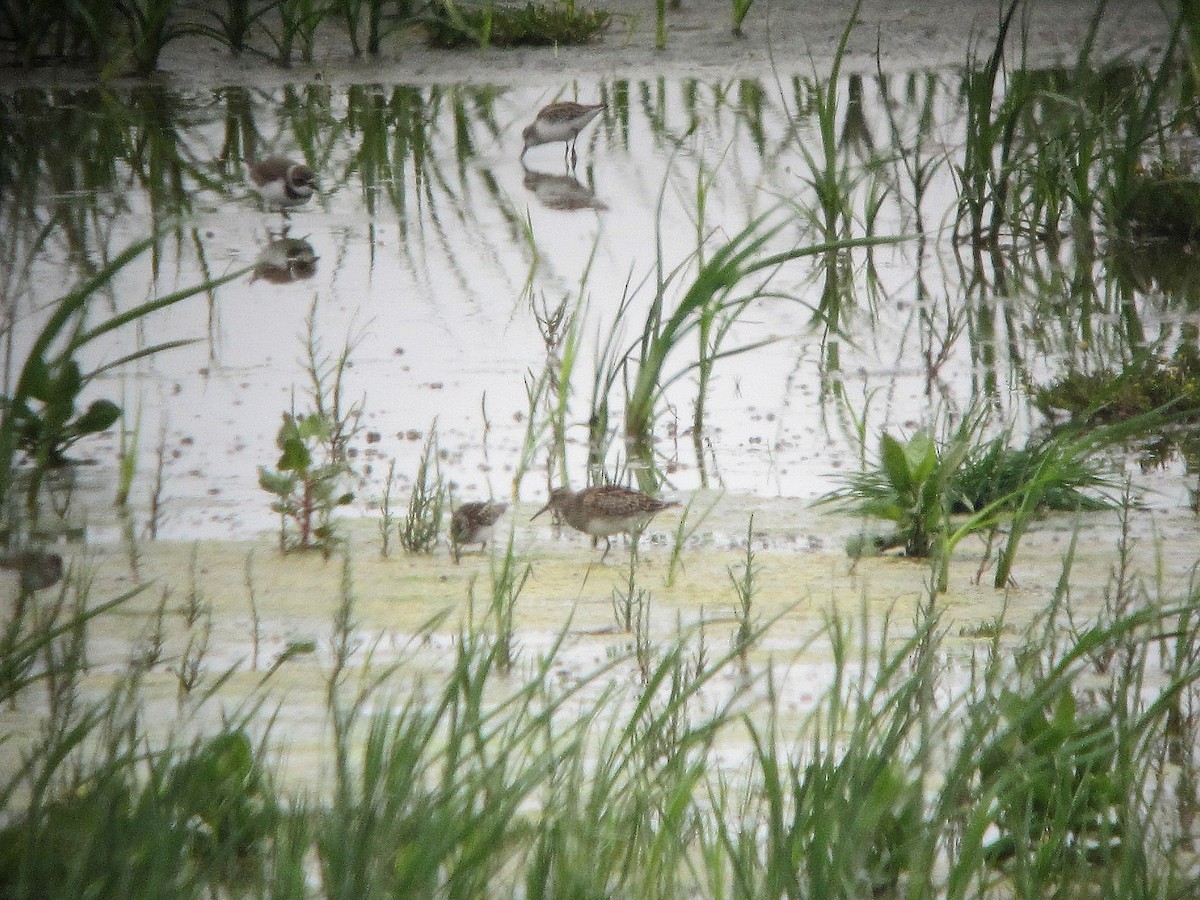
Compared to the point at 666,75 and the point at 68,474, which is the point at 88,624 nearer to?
the point at 68,474

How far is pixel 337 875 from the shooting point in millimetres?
2018

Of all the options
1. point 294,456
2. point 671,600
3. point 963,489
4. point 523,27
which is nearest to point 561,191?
point 523,27

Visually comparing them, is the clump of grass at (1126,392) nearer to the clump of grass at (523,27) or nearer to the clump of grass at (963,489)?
the clump of grass at (963,489)

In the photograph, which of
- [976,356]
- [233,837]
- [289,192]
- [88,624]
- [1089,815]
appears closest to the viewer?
[233,837]

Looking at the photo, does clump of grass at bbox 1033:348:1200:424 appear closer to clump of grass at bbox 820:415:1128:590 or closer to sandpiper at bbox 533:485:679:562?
clump of grass at bbox 820:415:1128:590

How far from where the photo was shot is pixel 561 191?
9289 millimetres

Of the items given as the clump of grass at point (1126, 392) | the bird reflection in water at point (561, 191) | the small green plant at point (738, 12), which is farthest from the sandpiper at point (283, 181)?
the small green plant at point (738, 12)

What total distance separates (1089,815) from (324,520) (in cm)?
244

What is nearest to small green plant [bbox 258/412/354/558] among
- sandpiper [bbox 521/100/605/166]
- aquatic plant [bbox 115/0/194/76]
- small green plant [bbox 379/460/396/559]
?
small green plant [bbox 379/460/396/559]

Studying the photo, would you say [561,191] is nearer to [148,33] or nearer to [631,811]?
[148,33]

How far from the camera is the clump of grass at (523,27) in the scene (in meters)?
13.4

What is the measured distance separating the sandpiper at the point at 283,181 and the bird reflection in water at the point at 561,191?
1404mm

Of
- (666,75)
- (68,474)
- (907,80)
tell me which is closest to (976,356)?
(68,474)

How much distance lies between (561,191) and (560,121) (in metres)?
0.61
